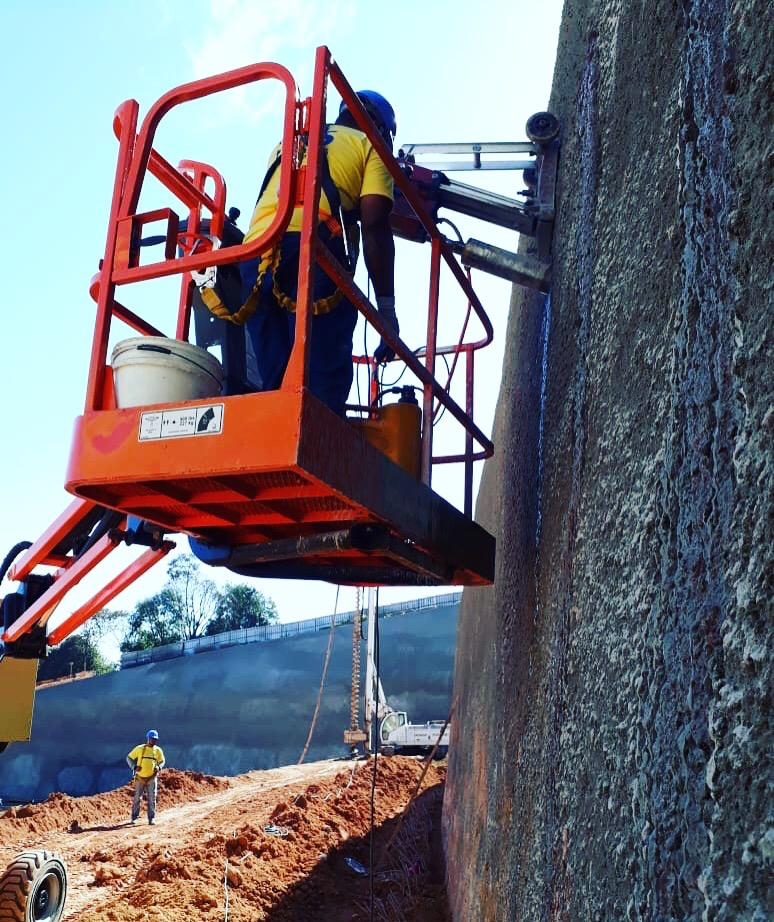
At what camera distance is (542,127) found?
4551 mm

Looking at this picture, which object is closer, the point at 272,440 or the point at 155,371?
the point at 272,440

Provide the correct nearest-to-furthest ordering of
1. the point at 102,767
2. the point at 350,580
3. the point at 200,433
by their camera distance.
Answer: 1. the point at 200,433
2. the point at 350,580
3. the point at 102,767

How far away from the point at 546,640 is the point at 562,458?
0.71 metres

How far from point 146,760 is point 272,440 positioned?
1462cm

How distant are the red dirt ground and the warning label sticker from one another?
5.91 meters

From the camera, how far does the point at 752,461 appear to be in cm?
141

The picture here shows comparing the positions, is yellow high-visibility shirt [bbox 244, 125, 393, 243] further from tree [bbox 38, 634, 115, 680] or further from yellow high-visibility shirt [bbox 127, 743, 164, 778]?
tree [bbox 38, 634, 115, 680]

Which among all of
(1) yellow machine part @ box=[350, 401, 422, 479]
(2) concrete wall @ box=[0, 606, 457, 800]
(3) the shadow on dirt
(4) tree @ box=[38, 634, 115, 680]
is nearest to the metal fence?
(2) concrete wall @ box=[0, 606, 457, 800]

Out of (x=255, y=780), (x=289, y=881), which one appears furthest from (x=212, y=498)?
(x=255, y=780)

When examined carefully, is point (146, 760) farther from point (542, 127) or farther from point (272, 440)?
point (272, 440)

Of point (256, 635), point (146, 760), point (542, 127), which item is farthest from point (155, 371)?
point (256, 635)

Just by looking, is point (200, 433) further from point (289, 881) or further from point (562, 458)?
point (289, 881)

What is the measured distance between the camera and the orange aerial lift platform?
2705mm

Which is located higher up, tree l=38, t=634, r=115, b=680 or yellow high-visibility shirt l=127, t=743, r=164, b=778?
tree l=38, t=634, r=115, b=680
